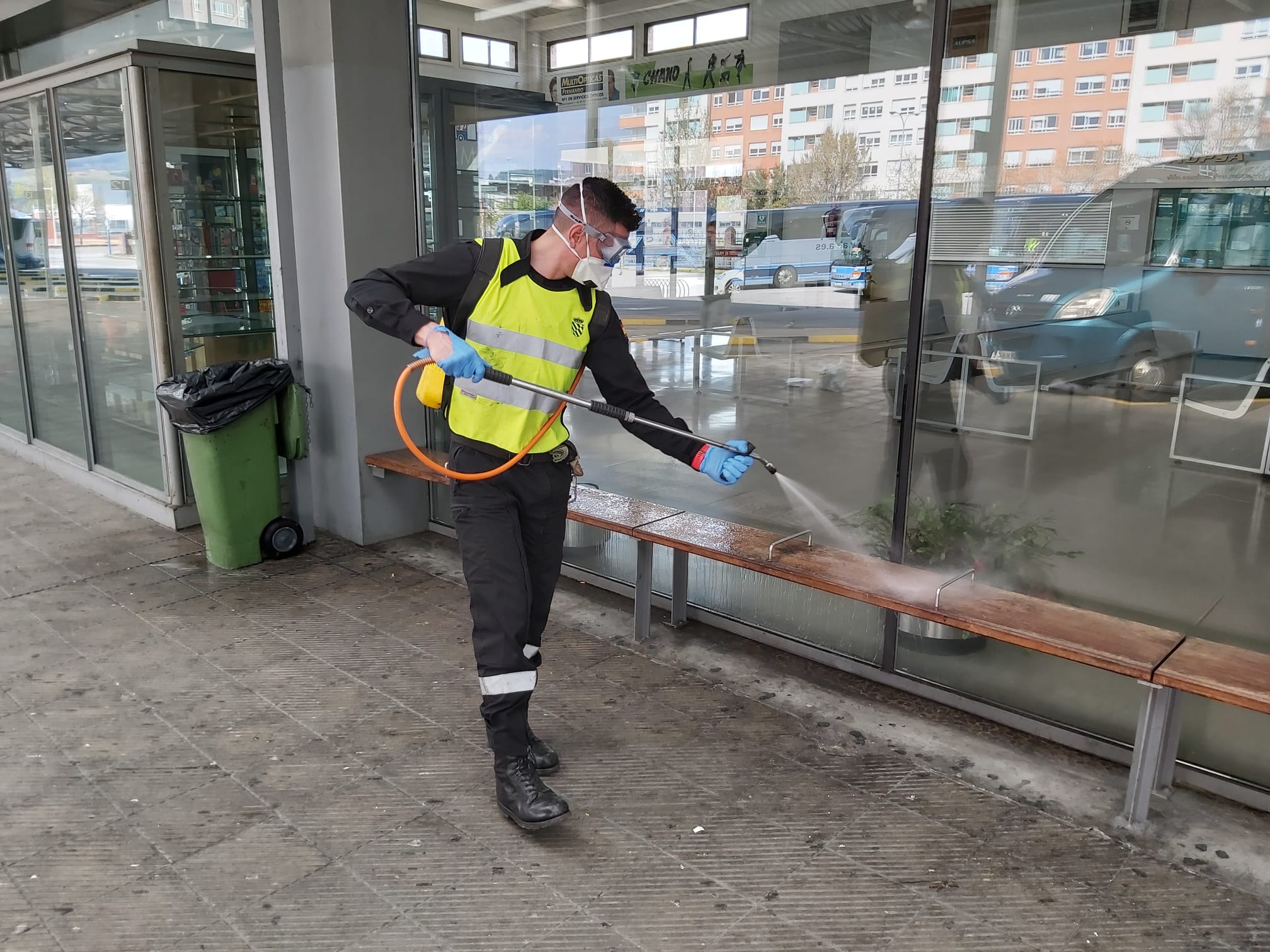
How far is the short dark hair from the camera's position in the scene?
113 inches

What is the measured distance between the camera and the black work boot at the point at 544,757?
3254mm

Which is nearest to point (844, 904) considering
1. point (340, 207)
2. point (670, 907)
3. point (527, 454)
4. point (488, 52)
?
point (670, 907)

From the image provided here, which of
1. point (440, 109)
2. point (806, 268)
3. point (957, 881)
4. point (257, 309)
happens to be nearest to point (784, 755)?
point (957, 881)

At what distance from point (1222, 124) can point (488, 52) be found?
366cm

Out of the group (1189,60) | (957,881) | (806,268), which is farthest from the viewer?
(806,268)

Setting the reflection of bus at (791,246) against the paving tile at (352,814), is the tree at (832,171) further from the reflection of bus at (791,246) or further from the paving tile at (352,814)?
the paving tile at (352,814)

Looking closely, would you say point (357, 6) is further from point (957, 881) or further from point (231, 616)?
point (957, 881)

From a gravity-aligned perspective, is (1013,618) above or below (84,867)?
above

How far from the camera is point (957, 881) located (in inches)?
109

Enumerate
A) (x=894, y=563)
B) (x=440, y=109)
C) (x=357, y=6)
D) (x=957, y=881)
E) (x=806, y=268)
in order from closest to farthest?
(x=957, y=881), (x=894, y=563), (x=806, y=268), (x=357, y=6), (x=440, y=109)

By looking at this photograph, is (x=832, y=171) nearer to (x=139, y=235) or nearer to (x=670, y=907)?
(x=670, y=907)

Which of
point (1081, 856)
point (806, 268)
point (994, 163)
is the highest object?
point (994, 163)

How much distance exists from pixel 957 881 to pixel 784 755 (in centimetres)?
79

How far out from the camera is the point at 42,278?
712 centimetres
